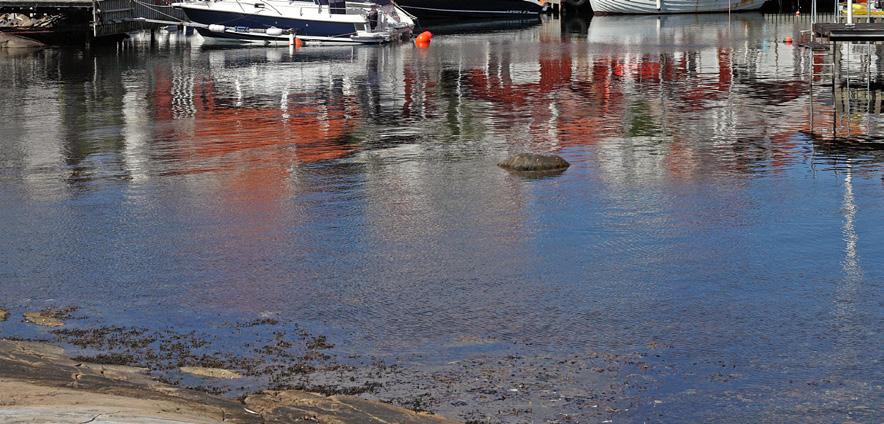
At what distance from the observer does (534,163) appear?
79.1ft

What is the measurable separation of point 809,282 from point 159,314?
7660 millimetres

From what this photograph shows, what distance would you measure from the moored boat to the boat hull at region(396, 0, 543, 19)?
85.4 feet

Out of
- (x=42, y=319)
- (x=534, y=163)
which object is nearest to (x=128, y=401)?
(x=42, y=319)

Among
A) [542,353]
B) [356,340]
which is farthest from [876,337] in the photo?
[356,340]

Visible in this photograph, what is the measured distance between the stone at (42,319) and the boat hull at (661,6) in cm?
8844

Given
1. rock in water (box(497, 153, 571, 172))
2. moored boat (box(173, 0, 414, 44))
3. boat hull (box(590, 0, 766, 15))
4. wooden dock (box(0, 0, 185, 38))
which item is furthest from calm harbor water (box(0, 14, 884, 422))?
boat hull (box(590, 0, 766, 15))

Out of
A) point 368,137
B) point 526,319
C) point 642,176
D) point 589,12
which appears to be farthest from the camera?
point 589,12

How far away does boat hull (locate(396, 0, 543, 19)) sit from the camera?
311 feet

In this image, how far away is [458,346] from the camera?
13.2 metres

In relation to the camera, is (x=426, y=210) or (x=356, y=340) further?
(x=426, y=210)

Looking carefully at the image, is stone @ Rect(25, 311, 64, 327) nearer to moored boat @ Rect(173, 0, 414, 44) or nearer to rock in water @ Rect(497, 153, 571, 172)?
rock in water @ Rect(497, 153, 571, 172)

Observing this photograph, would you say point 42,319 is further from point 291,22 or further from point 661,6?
point 661,6

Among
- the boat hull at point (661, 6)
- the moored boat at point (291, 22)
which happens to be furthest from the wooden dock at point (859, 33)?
the boat hull at point (661, 6)

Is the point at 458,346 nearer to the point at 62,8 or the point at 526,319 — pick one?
the point at 526,319
